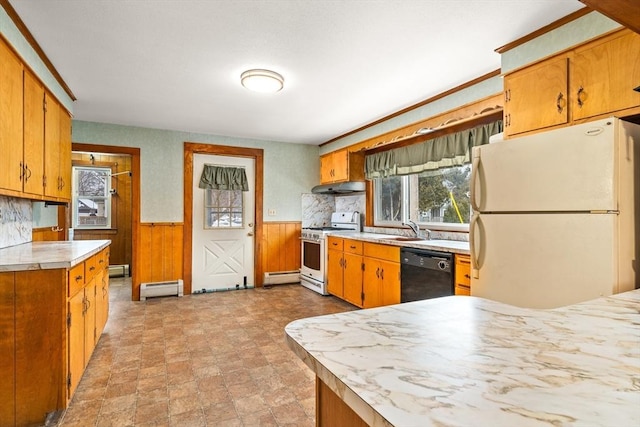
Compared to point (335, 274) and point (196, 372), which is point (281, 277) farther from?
point (196, 372)

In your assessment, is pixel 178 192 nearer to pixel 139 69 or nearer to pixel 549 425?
pixel 139 69

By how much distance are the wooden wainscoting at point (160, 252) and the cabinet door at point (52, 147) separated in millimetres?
1638

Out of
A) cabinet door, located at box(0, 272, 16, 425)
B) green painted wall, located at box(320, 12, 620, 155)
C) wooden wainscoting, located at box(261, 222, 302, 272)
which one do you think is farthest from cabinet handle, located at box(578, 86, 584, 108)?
wooden wainscoting, located at box(261, 222, 302, 272)

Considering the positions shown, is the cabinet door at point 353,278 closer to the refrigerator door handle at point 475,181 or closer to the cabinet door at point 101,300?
the refrigerator door handle at point 475,181

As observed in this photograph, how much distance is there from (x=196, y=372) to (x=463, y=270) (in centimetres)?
216

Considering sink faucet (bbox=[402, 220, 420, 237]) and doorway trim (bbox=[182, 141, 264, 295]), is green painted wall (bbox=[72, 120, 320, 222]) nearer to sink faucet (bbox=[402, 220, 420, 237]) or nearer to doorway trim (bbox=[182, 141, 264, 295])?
doorway trim (bbox=[182, 141, 264, 295])

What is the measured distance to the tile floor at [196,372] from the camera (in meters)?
1.97

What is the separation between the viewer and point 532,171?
5.90ft

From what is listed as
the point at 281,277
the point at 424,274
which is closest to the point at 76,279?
the point at 424,274

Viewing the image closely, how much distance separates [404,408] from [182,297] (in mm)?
4637

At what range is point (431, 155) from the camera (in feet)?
12.2

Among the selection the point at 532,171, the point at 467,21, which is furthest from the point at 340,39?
the point at 532,171

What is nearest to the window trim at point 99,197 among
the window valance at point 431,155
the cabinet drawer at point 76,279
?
the cabinet drawer at point 76,279

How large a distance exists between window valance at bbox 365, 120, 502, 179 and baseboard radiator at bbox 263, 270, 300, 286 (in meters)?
1.97
